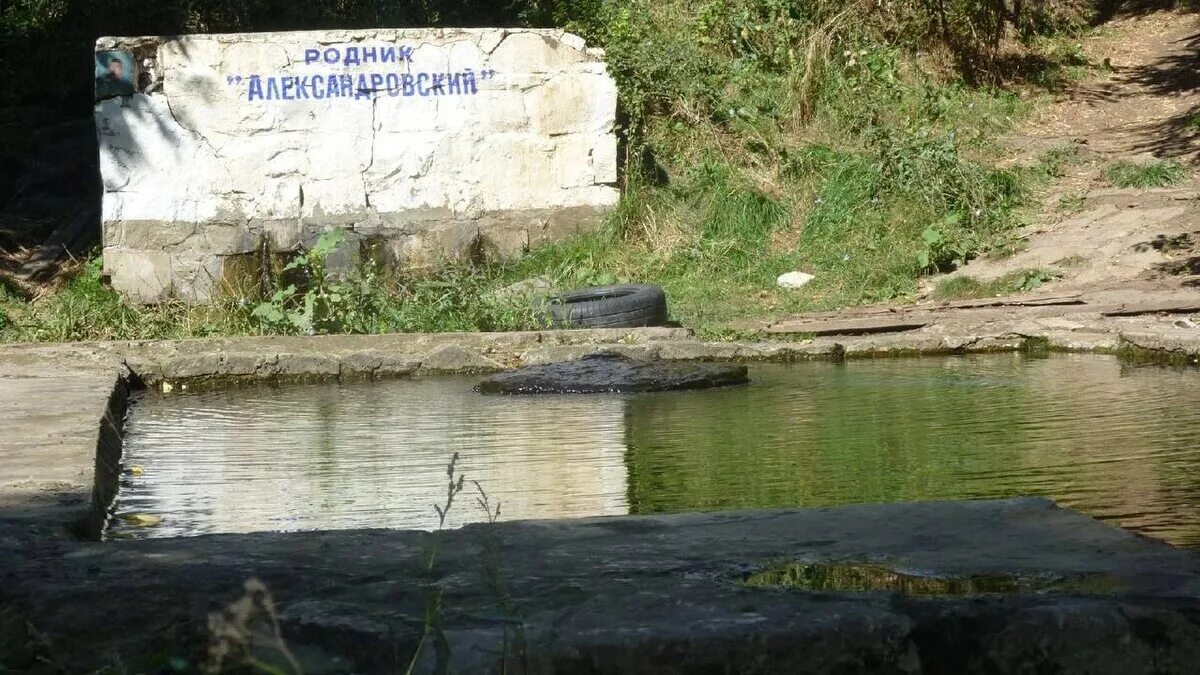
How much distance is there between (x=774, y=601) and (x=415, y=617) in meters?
0.61

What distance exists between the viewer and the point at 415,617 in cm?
242

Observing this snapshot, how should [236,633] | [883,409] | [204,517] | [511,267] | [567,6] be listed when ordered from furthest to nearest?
1. [567,6]
2. [511,267]
3. [883,409]
4. [204,517]
5. [236,633]

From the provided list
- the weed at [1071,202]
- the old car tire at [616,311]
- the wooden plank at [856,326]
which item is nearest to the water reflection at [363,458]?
the old car tire at [616,311]

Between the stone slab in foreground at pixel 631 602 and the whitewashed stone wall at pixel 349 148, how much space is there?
30.7ft

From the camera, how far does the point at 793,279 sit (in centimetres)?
1180

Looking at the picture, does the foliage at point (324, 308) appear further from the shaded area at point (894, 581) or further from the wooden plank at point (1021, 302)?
the shaded area at point (894, 581)

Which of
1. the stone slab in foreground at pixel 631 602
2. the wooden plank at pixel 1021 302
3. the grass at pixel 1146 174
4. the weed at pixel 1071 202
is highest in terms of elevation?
the grass at pixel 1146 174

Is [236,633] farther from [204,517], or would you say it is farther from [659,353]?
[659,353]

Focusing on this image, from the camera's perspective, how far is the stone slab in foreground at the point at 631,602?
7.63 feet

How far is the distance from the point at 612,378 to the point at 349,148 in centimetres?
560

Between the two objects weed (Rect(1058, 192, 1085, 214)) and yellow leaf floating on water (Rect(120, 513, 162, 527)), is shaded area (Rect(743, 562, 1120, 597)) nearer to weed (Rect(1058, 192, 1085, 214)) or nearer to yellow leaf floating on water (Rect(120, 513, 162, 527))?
yellow leaf floating on water (Rect(120, 513, 162, 527))

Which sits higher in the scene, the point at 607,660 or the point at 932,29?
the point at 932,29

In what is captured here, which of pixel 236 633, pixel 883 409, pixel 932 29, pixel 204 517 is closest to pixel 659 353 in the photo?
pixel 883 409

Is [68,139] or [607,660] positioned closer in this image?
[607,660]
